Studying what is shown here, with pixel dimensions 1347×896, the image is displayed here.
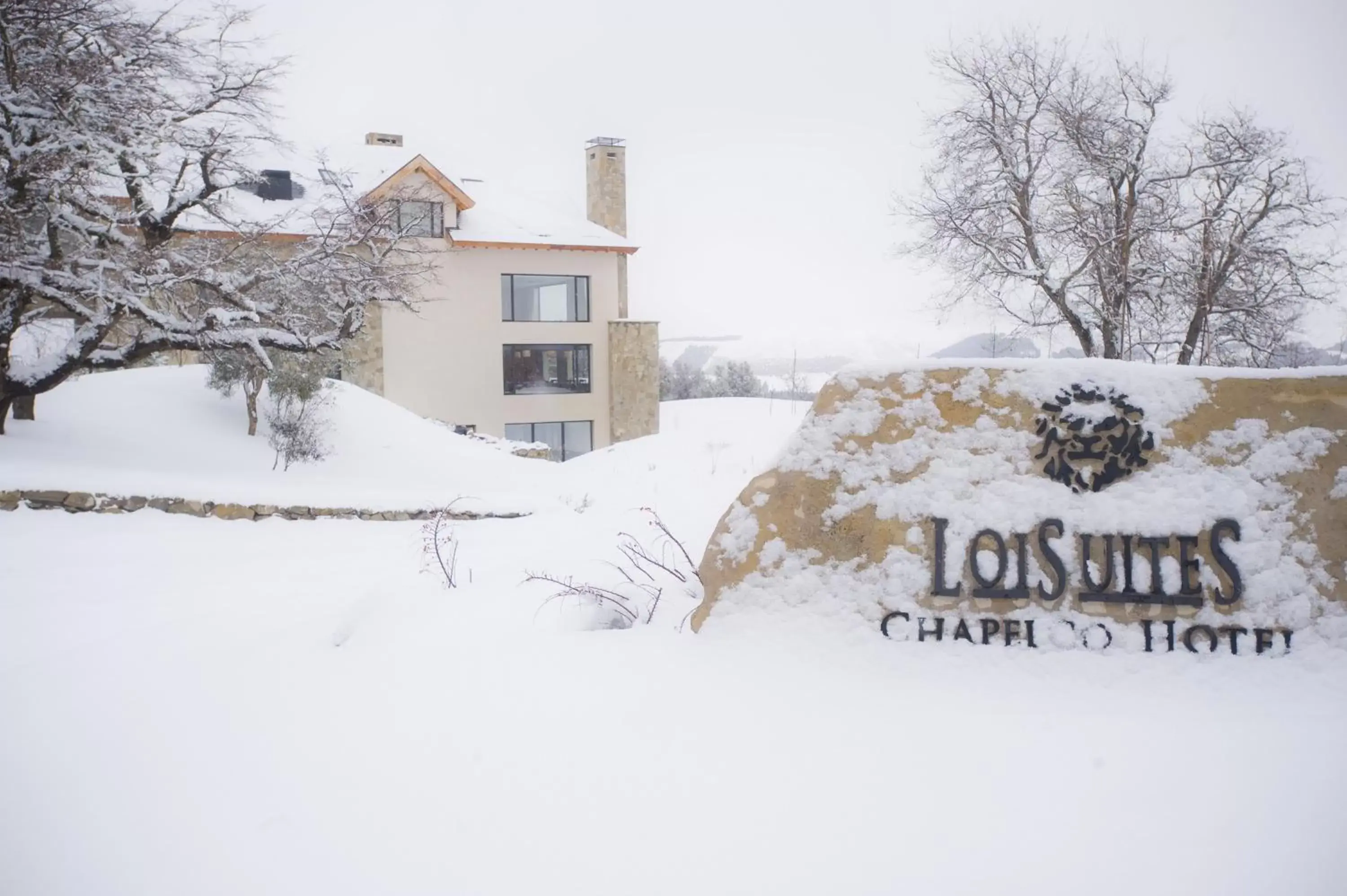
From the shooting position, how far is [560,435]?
2977 centimetres

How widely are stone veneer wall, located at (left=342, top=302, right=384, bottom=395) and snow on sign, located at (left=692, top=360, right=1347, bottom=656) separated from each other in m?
23.3

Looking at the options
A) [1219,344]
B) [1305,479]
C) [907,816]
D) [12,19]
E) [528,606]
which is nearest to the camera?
[907,816]

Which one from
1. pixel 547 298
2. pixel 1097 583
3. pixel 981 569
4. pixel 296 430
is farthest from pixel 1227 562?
pixel 547 298

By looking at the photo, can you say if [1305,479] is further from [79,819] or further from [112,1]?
[112,1]

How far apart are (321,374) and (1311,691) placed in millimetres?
14100

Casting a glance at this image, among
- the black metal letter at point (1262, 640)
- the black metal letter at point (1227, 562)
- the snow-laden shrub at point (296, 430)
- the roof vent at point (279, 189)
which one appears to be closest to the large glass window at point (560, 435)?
the roof vent at point (279, 189)

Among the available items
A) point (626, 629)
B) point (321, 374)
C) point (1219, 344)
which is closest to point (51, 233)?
point (321, 374)

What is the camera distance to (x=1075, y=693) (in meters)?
3.98

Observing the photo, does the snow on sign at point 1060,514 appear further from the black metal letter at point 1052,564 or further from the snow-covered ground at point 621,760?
the snow-covered ground at point 621,760

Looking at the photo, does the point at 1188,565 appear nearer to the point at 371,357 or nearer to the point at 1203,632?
the point at 1203,632

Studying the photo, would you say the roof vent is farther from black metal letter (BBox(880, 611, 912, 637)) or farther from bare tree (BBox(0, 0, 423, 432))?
black metal letter (BBox(880, 611, 912, 637))

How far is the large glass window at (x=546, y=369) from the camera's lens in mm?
28922

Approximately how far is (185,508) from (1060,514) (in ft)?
28.7

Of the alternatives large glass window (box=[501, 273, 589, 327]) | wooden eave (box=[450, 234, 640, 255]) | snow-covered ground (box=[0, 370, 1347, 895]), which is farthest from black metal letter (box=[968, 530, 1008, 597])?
large glass window (box=[501, 273, 589, 327])
